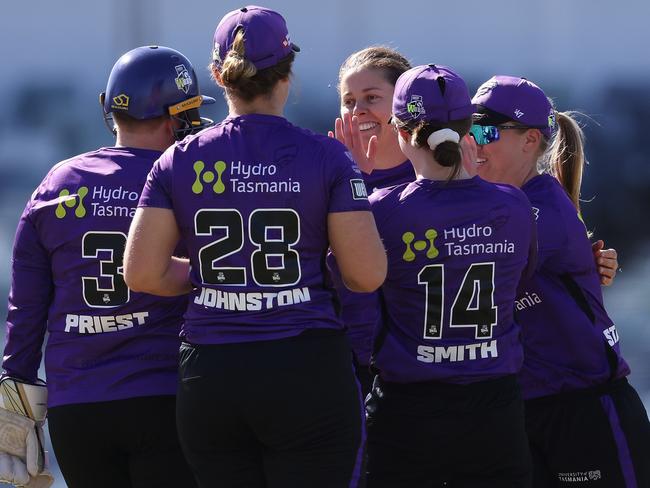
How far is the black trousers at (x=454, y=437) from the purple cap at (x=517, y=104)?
0.70 meters

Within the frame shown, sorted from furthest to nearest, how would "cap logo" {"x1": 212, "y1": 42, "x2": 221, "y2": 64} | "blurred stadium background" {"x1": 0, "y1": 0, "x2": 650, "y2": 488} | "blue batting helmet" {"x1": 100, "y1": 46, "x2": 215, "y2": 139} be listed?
1. "blurred stadium background" {"x1": 0, "y1": 0, "x2": 650, "y2": 488}
2. "blue batting helmet" {"x1": 100, "y1": 46, "x2": 215, "y2": 139}
3. "cap logo" {"x1": 212, "y1": 42, "x2": 221, "y2": 64}

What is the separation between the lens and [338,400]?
2102 mm

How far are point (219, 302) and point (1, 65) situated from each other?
7.98 feet

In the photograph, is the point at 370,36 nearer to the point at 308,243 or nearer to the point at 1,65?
the point at 1,65

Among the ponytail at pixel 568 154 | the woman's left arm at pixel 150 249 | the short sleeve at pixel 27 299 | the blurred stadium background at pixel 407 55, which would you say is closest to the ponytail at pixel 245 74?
the woman's left arm at pixel 150 249

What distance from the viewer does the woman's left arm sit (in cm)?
213

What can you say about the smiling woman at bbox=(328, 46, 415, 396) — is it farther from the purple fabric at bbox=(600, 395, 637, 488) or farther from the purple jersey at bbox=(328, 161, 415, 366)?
the purple fabric at bbox=(600, 395, 637, 488)

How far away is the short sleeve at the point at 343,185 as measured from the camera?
2.10 metres

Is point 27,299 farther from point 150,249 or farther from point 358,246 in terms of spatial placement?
point 358,246

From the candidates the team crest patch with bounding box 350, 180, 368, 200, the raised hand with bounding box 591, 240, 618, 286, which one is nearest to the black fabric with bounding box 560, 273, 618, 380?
the raised hand with bounding box 591, 240, 618, 286

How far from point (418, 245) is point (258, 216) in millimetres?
361

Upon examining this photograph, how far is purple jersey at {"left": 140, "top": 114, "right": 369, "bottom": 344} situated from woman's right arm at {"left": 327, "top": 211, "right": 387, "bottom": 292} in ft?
0.07

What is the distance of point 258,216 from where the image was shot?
82.1 inches

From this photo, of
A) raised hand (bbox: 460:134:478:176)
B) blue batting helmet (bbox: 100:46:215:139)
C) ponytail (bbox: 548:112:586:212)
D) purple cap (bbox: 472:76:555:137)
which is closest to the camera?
raised hand (bbox: 460:134:478:176)
